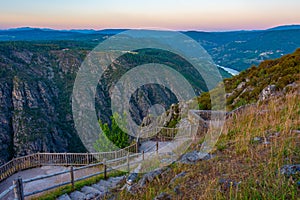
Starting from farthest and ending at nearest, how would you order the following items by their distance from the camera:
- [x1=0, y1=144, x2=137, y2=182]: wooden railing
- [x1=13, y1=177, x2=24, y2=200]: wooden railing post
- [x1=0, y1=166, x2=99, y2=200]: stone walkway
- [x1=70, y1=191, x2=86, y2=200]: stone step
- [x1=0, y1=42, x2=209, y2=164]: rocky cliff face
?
[x1=0, y1=42, x2=209, y2=164]: rocky cliff face < [x1=0, y1=144, x2=137, y2=182]: wooden railing < [x1=0, y1=166, x2=99, y2=200]: stone walkway < [x1=70, y1=191, x2=86, y2=200]: stone step < [x1=13, y1=177, x2=24, y2=200]: wooden railing post

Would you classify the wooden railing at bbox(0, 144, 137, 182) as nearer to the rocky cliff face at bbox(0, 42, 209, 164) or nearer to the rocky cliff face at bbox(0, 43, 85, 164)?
the rocky cliff face at bbox(0, 42, 209, 164)

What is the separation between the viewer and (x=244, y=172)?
11.2 ft

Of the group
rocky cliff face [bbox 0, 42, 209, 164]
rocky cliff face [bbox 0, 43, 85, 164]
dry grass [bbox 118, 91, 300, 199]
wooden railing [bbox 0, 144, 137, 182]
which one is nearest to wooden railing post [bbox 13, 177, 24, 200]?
dry grass [bbox 118, 91, 300, 199]

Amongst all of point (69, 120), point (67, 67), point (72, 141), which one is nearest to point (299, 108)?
point (72, 141)

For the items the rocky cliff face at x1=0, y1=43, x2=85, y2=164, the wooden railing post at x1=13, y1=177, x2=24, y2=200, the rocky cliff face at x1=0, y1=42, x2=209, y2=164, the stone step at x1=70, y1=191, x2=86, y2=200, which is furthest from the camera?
the rocky cliff face at x1=0, y1=42, x2=209, y2=164

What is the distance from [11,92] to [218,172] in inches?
3345

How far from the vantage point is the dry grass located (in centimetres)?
282

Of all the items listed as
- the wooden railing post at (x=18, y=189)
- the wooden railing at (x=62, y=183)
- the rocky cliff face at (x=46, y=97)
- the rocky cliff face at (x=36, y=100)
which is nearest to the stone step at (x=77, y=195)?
the wooden railing at (x=62, y=183)

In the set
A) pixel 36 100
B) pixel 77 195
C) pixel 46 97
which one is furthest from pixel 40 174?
pixel 46 97

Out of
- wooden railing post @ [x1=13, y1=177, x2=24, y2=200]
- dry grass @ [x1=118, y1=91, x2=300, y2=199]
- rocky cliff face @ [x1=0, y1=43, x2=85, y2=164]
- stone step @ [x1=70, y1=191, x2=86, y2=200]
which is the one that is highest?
dry grass @ [x1=118, y1=91, x2=300, y2=199]

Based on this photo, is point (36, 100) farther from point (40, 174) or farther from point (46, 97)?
point (40, 174)

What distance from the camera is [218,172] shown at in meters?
3.71

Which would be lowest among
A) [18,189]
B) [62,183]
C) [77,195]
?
[77,195]

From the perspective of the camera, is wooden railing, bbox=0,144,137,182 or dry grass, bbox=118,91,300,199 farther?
wooden railing, bbox=0,144,137,182
